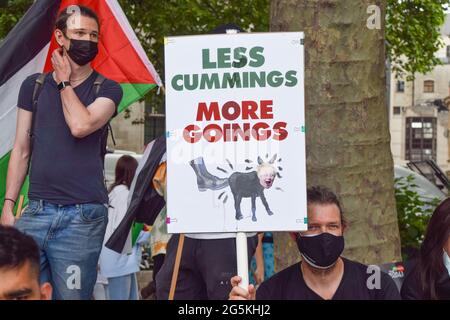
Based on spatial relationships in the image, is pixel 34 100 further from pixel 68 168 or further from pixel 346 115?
pixel 346 115

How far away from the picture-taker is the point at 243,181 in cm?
462

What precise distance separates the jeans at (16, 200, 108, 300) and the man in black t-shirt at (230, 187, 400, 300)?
917mm

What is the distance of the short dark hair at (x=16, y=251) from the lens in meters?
3.71

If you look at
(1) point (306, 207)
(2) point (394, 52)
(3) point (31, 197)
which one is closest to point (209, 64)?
(1) point (306, 207)

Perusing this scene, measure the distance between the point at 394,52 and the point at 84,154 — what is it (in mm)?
17348

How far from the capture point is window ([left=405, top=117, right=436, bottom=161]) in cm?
9669

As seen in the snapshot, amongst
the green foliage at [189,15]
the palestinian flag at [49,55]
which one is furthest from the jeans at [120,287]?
the green foliage at [189,15]

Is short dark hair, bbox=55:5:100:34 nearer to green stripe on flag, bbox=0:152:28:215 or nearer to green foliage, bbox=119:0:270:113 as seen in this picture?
green stripe on flag, bbox=0:152:28:215

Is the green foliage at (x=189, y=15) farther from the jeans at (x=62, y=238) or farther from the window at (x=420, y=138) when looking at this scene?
the window at (x=420, y=138)

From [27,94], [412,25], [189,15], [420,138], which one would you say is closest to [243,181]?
[27,94]

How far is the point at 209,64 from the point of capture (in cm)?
473

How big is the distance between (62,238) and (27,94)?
77cm

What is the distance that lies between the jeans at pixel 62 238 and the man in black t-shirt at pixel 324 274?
917 millimetres
